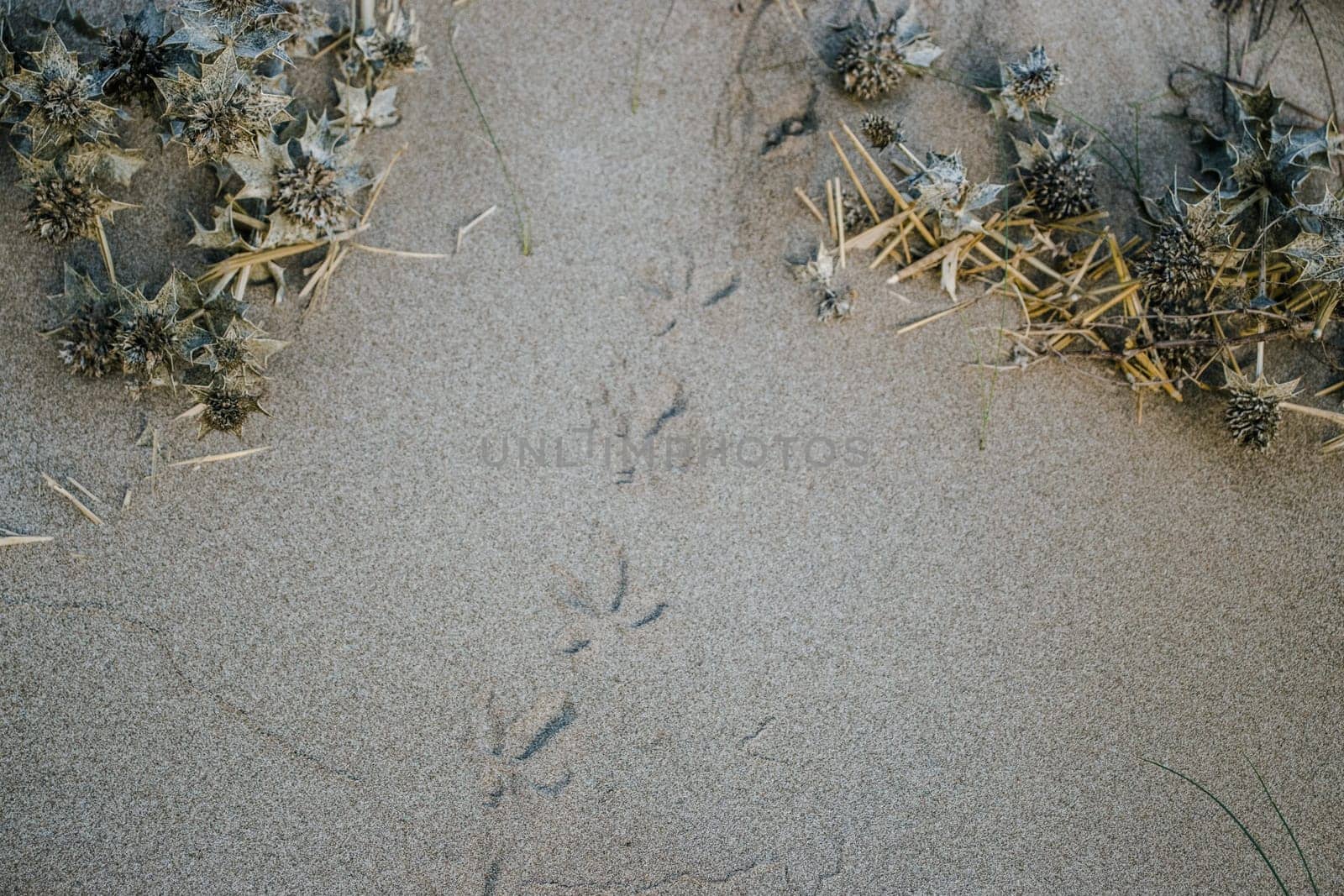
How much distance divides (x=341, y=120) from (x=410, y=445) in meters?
0.93

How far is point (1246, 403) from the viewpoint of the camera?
2.45 metres

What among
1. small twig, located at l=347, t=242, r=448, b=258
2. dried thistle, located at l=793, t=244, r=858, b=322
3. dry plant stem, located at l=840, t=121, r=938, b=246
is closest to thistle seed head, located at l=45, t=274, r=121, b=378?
small twig, located at l=347, t=242, r=448, b=258

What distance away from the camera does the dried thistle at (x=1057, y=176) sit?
8.38 feet

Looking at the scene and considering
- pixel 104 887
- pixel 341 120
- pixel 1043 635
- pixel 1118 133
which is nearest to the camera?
pixel 104 887

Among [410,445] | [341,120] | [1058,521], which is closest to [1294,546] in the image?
[1058,521]

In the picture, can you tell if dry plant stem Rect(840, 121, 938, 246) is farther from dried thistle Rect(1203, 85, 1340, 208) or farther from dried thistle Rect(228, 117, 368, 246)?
dried thistle Rect(228, 117, 368, 246)

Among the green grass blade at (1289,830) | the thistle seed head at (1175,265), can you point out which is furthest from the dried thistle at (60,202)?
the green grass blade at (1289,830)

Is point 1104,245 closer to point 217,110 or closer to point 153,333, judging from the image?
point 217,110

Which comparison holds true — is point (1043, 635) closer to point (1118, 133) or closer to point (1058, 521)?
point (1058, 521)

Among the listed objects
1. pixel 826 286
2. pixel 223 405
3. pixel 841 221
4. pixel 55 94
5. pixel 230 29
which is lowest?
pixel 223 405

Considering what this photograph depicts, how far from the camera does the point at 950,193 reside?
246 cm

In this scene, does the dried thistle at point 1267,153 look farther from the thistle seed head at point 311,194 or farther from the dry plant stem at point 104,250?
the dry plant stem at point 104,250

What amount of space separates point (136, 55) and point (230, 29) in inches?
10.4

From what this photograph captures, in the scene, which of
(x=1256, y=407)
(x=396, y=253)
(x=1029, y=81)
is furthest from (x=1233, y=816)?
(x=396, y=253)
